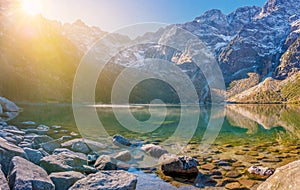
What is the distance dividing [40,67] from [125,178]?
191063 mm

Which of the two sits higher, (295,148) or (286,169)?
(286,169)

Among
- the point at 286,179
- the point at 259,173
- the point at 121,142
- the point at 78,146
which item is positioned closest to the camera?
the point at 286,179

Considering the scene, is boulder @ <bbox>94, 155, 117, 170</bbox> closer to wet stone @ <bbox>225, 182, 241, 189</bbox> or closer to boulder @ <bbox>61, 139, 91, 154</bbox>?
boulder @ <bbox>61, 139, 91, 154</bbox>

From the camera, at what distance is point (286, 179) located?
8344 millimetres

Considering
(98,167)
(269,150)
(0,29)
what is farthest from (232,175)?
(0,29)

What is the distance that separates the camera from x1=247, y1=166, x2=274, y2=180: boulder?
14.3 m

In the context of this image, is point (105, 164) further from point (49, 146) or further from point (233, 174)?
point (233, 174)

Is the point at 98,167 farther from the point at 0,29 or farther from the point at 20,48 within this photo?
the point at 0,29

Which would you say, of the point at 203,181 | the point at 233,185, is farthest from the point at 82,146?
the point at 233,185

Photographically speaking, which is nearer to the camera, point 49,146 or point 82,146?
point 49,146

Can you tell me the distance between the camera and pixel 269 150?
2281 cm

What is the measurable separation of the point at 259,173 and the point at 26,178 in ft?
43.6

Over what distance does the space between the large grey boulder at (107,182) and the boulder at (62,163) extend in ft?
8.71

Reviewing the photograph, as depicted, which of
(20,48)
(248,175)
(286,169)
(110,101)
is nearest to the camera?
(286,169)
